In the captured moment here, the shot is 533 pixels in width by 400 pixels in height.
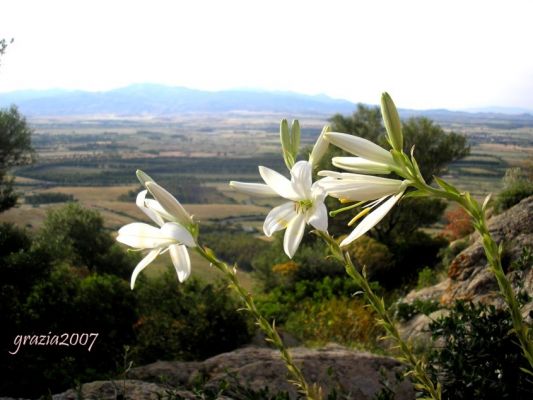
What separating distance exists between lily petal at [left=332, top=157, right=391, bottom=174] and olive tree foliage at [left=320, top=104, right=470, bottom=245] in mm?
19536

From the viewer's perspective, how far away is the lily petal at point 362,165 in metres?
1.25

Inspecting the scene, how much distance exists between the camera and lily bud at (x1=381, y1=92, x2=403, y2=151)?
4.16 feet

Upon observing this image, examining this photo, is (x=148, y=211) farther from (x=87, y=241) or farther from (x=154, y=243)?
(x=87, y=241)

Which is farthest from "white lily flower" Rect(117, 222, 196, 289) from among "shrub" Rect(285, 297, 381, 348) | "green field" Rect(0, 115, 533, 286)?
"green field" Rect(0, 115, 533, 286)

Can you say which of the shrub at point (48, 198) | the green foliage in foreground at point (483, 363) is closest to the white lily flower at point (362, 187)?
the green foliage in foreground at point (483, 363)

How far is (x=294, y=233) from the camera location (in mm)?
1406

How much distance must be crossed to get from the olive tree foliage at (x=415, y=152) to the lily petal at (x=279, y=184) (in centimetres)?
1943

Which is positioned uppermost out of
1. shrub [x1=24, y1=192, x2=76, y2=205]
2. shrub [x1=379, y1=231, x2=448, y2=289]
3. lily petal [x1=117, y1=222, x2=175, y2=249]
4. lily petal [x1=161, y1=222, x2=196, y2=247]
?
lily petal [x1=161, y1=222, x2=196, y2=247]

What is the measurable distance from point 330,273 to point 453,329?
42.5ft

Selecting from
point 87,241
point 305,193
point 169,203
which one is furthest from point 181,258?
point 87,241

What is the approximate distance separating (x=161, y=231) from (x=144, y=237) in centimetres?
8

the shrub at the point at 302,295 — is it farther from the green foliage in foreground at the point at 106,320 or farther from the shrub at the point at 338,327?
the green foliage in foreground at the point at 106,320

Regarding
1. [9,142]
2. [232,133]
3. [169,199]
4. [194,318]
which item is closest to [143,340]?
[194,318]

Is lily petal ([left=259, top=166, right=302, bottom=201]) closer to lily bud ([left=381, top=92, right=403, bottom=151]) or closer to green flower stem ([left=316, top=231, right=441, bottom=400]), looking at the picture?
green flower stem ([left=316, top=231, right=441, bottom=400])
